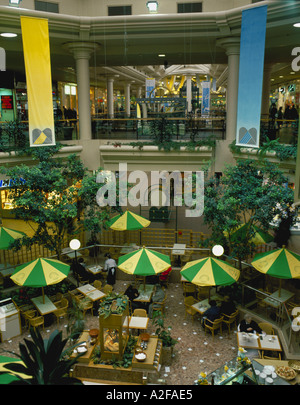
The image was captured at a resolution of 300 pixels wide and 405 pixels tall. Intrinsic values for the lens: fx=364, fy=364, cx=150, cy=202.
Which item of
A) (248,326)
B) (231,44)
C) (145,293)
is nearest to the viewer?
(248,326)

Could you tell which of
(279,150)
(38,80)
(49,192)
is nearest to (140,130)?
(38,80)

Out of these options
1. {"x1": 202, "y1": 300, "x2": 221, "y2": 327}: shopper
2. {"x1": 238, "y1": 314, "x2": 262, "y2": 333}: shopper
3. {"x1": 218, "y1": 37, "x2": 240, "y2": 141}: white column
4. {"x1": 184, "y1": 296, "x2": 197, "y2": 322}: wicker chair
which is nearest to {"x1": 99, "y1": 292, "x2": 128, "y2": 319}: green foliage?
{"x1": 202, "y1": 300, "x2": 221, "y2": 327}: shopper

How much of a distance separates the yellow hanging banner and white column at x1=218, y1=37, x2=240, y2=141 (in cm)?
712

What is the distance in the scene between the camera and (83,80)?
15922mm

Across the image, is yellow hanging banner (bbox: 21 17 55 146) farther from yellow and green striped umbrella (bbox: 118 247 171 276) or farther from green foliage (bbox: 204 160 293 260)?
green foliage (bbox: 204 160 293 260)

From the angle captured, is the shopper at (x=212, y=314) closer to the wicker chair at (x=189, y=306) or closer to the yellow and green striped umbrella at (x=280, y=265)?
the wicker chair at (x=189, y=306)

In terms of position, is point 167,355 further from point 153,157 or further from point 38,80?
point 38,80

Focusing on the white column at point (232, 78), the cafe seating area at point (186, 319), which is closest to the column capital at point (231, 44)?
the white column at point (232, 78)

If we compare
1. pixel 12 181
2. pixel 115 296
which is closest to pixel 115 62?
pixel 12 181

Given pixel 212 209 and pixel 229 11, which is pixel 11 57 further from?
pixel 212 209

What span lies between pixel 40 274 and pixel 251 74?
9133mm

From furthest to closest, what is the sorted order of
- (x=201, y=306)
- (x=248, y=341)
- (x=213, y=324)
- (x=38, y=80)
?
1. (x=38, y=80)
2. (x=201, y=306)
3. (x=213, y=324)
4. (x=248, y=341)

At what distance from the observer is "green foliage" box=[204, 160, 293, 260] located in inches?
421

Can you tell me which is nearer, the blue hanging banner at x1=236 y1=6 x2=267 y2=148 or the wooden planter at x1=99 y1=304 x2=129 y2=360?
the wooden planter at x1=99 y1=304 x2=129 y2=360
